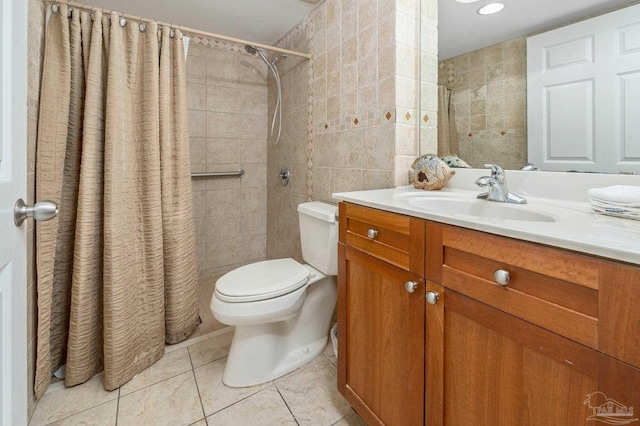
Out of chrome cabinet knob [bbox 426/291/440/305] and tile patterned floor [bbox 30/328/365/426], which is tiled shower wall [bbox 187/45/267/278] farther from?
chrome cabinet knob [bbox 426/291/440/305]

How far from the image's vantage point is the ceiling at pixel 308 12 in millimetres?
1072

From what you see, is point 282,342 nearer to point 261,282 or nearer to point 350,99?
point 261,282

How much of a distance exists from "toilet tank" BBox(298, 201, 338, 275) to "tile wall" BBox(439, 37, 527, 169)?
2.22 ft

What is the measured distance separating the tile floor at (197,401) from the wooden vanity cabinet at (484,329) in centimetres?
30

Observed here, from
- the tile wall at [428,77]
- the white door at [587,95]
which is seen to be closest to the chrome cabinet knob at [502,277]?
the white door at [587,95]

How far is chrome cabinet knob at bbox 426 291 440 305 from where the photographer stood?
2.55 ft

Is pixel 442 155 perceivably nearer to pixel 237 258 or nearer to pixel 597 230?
pixel 597 230

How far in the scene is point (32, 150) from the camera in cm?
120

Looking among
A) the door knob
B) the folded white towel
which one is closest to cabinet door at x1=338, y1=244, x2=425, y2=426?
the folded white towel

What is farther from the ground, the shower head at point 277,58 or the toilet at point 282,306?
the shower head at point 277,58

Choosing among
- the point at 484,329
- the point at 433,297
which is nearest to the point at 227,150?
the point at 433,297

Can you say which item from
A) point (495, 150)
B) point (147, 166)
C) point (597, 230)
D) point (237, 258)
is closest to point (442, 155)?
point (495, 150)

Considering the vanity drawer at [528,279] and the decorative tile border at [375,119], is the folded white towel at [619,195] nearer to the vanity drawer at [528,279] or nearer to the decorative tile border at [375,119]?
the vanity drawer at [528,279]

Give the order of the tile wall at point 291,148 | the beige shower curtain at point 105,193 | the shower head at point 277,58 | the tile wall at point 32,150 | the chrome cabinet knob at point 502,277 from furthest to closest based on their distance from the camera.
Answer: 1. the shower head at point 277,58
2. the tile wall at point 291,148
3. the beige shower curtain at point 105,193
4. the tile wall at point 32,150
5. the chrome cabinet knob at point 502,277
